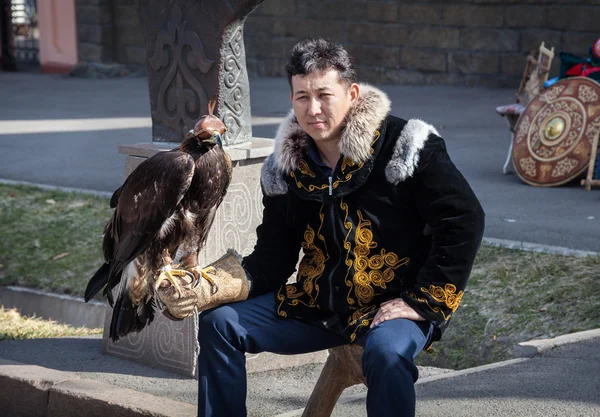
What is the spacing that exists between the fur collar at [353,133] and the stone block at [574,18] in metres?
11.6

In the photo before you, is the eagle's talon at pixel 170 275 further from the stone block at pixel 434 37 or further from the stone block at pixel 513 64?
the stone block at pixel 434 37

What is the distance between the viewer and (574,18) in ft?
48.9

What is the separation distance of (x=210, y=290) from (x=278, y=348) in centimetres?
35

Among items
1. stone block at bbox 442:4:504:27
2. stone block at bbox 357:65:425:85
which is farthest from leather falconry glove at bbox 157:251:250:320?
stone block at bbox 357:65:425:85

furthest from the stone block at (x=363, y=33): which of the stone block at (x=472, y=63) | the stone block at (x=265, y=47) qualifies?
the stone block at (x=265, y=47)

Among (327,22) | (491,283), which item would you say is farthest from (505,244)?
(327,22)

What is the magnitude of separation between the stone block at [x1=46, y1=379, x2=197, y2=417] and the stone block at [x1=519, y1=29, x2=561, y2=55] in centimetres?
1136

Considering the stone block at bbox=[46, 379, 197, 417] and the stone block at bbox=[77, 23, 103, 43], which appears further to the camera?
the stone block at bbox=[77, 23, 103, 43]

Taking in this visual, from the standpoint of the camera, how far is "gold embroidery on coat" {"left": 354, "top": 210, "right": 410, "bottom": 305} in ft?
12.3

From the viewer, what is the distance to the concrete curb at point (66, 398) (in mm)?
4734

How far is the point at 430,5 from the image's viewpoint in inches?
653

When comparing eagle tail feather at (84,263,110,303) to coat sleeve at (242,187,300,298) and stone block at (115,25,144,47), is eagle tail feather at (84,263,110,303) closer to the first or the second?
coat sleeve at (242,187,300,298)

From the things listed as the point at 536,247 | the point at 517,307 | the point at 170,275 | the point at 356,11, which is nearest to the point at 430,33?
the point at 356,11

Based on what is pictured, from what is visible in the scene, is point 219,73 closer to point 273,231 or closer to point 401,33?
point 273,231
